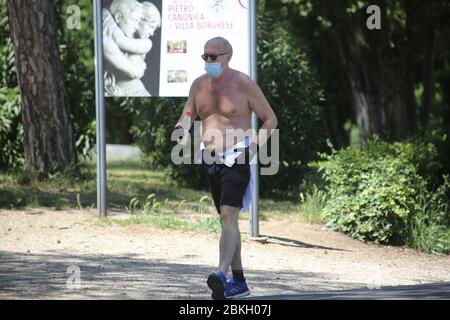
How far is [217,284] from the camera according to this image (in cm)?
730

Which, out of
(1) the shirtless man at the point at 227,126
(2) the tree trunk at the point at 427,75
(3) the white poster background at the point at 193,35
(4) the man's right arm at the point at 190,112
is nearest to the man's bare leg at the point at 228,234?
(1) the shirtless man at the point at 227,126

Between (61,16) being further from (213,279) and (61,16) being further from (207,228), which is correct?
(213,279)

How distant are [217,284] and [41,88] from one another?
24.6 ft

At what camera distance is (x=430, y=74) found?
24.8m

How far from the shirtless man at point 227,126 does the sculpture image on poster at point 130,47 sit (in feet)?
12.4

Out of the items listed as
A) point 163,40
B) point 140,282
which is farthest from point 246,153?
point 163,40

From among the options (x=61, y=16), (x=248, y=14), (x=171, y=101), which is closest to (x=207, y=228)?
(x=248, y=14)

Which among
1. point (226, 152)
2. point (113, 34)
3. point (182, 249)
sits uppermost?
point (113, 34)

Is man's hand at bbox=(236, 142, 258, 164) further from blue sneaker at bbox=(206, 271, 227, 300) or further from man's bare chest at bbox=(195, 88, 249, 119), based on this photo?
blue sneaker at bbox=(206, 271, 227, 300)

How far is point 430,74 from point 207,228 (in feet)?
48.6

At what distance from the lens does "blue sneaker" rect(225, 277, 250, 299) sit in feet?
25.1

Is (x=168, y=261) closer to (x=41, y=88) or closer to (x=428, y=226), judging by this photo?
(x=428, y=226)

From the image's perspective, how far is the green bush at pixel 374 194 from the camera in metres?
11.5
